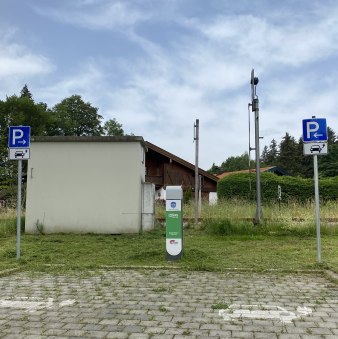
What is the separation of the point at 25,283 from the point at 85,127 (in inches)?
2481

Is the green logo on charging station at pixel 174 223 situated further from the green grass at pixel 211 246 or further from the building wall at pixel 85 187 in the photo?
the building wall at pixel 85 187

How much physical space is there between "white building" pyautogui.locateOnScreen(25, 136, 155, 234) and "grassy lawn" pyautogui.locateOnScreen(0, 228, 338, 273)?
916mm

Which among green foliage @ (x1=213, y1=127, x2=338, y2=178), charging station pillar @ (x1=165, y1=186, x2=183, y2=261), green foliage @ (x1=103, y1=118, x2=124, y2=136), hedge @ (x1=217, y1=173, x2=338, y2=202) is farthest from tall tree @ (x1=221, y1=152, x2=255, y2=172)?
charging station pillar @ (x1=165, y1=186, x2=183, y2=261)

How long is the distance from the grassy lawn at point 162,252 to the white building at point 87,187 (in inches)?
36.1

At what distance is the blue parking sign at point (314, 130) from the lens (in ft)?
26.4

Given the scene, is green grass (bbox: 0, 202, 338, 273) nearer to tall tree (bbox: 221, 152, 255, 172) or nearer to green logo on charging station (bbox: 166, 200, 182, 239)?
green logo on charging station (bbox: 166, 200, 182, 239)

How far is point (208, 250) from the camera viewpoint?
10031 millimetres

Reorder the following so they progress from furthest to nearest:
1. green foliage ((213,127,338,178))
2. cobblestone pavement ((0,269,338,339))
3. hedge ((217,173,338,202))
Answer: green foliage ((213,127,338,178)) < hedge ((217,173,338,202)) < cobblestone pavement ((0,269,338,339))

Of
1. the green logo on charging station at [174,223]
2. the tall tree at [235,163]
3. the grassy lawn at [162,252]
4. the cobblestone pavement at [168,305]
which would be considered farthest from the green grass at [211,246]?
the tall tree at [235,163]

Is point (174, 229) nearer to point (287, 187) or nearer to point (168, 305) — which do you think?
point (168, 305)

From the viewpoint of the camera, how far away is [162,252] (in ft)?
31.2

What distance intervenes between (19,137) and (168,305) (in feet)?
17.2

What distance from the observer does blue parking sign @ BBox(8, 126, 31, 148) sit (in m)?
8.75

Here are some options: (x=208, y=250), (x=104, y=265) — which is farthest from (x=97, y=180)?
(x=104, y=265)
